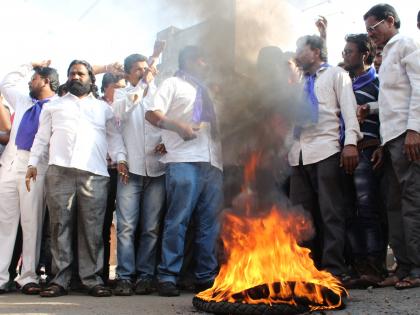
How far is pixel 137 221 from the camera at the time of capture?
450 cm

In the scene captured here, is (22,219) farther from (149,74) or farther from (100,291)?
(149,74)

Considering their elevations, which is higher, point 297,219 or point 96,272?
point 297,219

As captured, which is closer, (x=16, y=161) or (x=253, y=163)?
(x=253, y=163)

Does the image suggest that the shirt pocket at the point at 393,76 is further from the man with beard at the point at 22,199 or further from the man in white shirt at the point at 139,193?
the man with beard at the point at 22,199

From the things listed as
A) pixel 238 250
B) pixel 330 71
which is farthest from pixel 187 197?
pixel 330 71

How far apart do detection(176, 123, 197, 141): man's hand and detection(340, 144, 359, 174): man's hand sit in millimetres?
1295

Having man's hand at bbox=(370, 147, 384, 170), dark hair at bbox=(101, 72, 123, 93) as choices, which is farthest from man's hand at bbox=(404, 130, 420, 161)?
dark hair at bbox=(101, 72, 123, 93)

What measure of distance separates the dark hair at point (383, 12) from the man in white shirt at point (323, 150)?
52cm

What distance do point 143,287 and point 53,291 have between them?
0.77 metres

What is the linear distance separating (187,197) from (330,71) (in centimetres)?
173

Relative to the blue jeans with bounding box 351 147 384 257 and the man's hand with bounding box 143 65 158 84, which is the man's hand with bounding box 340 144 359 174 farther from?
the man's hand with bounding box 143 65 158 84

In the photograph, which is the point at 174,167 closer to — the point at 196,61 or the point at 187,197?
the point at 187,197

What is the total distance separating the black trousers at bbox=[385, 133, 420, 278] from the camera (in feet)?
11.6

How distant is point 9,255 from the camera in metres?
4.61
